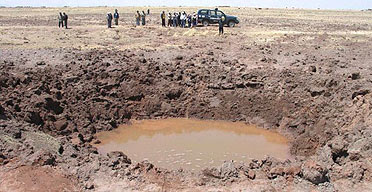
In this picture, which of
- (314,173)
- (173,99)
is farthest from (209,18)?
(314,173)

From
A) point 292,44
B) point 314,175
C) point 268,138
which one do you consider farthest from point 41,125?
point 292,44

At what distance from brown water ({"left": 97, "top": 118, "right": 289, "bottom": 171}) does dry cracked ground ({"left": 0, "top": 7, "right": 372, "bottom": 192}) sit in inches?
19.0

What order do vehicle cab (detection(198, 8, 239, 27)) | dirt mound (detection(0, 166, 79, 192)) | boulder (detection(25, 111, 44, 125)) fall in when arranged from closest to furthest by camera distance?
dirt mound (detection(0, 166, 79, 192)) → boulder (detection(25, 111, 44, 125)) → vehicle cab (detection(198, 8, 239, 27))

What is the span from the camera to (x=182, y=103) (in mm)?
14945

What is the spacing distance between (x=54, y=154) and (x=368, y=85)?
10.0 metres

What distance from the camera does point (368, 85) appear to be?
41.7 feet

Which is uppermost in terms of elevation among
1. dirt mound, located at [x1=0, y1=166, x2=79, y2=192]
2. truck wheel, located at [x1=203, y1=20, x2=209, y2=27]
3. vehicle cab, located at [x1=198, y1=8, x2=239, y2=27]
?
vehicle cab, located at [x1=198, y1=8, x2=239, y2=27]

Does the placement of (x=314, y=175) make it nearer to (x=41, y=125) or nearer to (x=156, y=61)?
(x=41, y=125)

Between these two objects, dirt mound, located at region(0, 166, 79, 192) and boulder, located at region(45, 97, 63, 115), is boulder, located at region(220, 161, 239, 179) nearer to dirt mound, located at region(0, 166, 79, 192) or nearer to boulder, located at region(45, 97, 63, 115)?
dirt mound, located at region(0, 166, 79, 192)

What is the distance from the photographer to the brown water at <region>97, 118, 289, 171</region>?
11.3 meters

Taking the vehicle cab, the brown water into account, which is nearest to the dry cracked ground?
the brown water

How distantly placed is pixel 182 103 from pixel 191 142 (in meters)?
2.59

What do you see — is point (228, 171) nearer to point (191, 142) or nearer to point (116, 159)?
point (116, 159)

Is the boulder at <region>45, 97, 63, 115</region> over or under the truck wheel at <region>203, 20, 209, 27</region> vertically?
under
